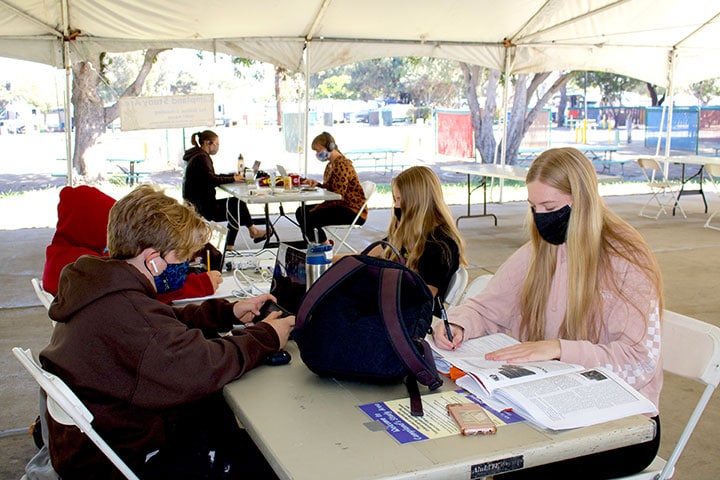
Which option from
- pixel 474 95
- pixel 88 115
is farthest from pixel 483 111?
pixel 88 115

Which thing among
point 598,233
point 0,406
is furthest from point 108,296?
→ point 0,406

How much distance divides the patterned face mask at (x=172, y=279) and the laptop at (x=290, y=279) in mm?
364

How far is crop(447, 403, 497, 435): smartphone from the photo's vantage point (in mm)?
1603

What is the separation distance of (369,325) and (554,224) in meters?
0.84

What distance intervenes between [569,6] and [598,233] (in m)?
7.52

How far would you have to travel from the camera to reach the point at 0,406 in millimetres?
3762

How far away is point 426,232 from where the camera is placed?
3275mm

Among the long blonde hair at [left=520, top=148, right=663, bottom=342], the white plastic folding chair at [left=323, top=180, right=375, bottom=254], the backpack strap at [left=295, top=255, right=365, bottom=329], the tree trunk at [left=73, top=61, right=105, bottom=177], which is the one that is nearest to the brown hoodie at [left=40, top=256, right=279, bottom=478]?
the backpack strap at [left=295, top=255, right=365, bottom=329]

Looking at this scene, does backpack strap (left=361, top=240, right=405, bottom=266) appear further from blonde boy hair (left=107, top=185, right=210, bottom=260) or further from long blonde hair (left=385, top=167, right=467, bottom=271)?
long blonde hair (left=385, top=167, right=467, bottom=271)

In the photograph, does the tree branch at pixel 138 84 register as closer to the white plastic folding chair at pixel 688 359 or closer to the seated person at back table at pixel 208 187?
the seated person at back table at pixel 208 187

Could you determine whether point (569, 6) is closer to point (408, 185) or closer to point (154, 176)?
point (408, 185)

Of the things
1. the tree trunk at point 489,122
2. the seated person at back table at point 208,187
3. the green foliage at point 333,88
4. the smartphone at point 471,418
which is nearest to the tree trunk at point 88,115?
the seated person at back table at point 208,187

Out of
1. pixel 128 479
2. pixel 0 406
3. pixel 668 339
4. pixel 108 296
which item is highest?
pixel 108 296

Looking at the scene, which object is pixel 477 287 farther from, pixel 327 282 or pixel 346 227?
pixel 346 227
